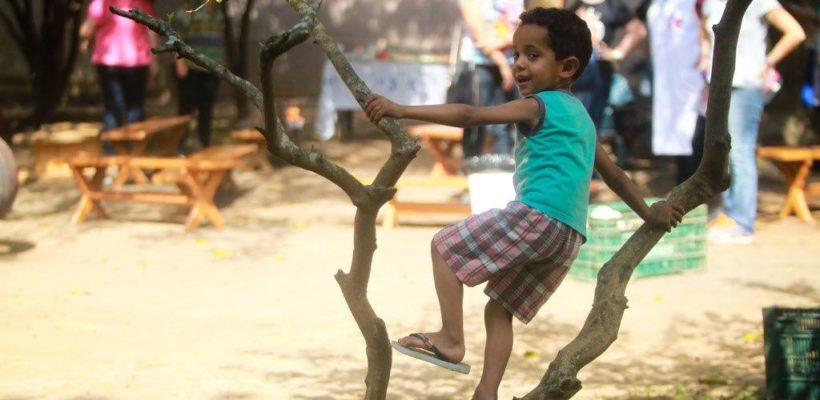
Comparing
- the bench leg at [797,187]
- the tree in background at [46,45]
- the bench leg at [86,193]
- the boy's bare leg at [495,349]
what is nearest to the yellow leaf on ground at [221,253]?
the bench leg at [86,193]

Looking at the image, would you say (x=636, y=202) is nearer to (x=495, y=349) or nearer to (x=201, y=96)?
(x=495, y=349)

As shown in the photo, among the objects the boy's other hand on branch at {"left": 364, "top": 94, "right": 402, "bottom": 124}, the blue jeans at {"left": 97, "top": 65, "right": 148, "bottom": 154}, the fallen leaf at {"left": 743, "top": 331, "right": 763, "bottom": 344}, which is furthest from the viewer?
the blue jeans at {"left": 97, "top": 65, "right": 148, "bottom": 154}

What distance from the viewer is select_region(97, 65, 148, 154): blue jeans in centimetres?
1284

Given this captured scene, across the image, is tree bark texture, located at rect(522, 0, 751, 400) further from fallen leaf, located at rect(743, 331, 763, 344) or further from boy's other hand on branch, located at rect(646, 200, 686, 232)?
fallen leaf, located at rect(743, 331, 763, 344)

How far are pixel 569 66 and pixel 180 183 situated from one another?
23.7 ft

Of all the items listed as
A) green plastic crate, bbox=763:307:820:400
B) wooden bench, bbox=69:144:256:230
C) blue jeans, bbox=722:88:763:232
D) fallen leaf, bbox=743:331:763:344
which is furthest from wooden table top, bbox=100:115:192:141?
green plastic crate, bbox=763:307:820:400

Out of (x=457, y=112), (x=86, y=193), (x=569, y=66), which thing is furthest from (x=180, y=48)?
(x=86, y=193)

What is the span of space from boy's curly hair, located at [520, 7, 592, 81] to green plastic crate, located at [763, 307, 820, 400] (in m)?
2.10

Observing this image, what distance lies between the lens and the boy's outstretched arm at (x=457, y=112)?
144 inches

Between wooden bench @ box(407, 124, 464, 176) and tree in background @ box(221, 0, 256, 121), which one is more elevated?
tree in background @ box(221, 0, 256, 121)

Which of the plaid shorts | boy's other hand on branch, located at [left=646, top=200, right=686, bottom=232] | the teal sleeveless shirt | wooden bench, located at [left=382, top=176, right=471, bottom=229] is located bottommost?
wooden bench, located at [left=382, top=176, right=471, bottom=229]

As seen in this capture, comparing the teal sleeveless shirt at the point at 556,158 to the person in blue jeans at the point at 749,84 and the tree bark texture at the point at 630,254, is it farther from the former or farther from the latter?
the person in blue jeans at the point at 749,84

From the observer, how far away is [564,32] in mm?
4207

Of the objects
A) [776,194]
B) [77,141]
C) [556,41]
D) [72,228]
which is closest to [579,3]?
[776,194]
